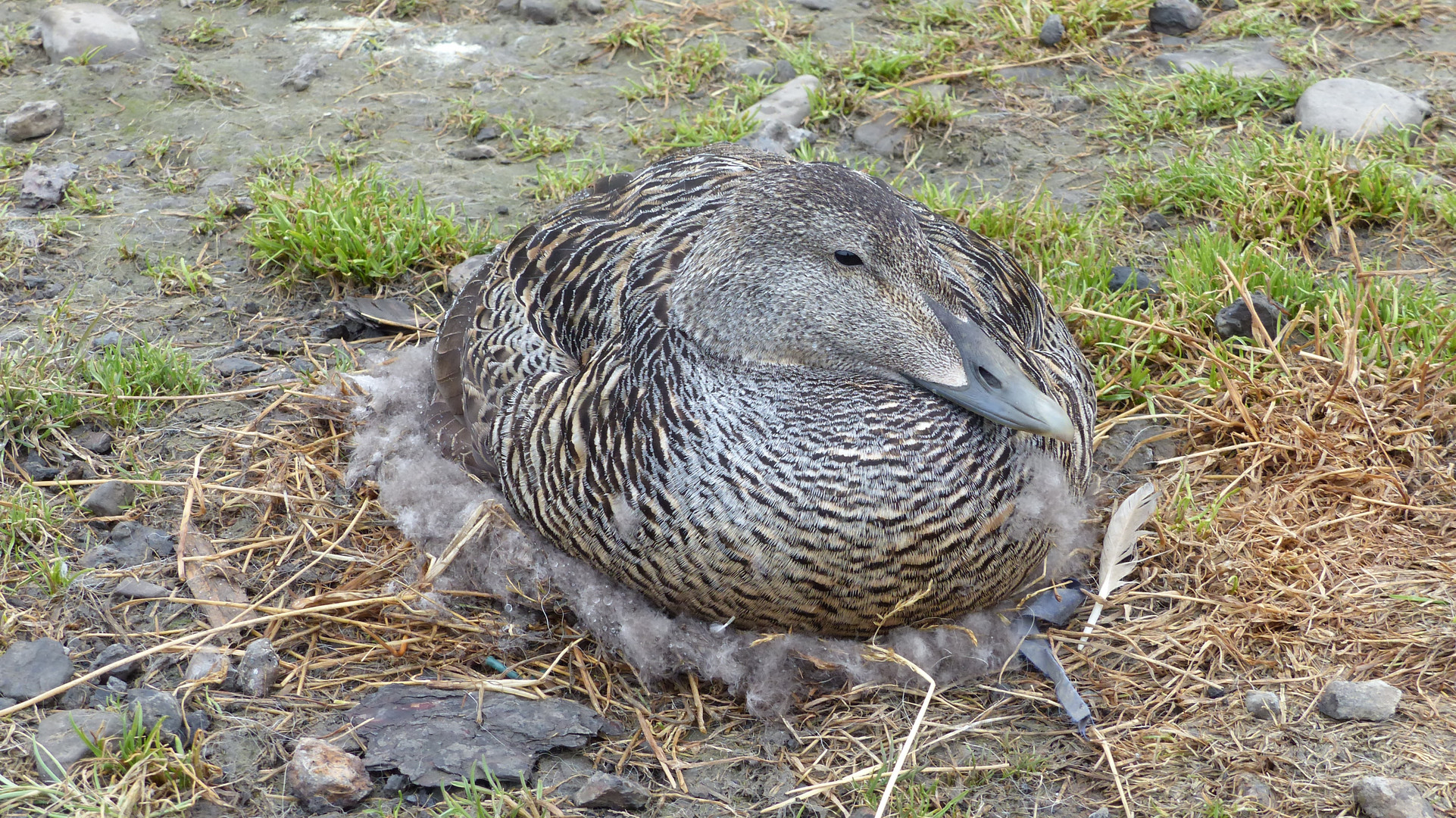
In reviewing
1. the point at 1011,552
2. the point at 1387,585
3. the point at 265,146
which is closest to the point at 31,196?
the point at 265,146

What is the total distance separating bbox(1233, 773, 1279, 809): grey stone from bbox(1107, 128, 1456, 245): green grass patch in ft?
6.90

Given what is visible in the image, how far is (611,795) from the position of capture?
251 cm

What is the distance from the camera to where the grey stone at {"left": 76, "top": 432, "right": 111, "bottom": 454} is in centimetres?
347

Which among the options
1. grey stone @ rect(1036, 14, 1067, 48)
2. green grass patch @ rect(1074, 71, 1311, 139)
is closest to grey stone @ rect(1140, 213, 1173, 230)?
green grass patch @ rect(1074, 71, 1311, 139)

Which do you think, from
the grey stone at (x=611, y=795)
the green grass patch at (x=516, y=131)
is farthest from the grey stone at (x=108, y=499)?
the green grass patch at (x=516, y=131)

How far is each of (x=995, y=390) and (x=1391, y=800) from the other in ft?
Answer: 3.47

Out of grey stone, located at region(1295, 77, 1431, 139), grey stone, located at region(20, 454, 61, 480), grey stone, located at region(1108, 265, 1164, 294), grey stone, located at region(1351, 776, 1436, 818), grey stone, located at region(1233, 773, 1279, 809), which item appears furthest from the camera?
grey stone, located at region(1295, 77, 1431, 139)

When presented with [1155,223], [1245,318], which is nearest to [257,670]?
[1245,318]

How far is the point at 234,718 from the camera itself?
2699 mm

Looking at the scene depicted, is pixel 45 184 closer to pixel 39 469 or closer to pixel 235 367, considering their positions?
pixel 235 367

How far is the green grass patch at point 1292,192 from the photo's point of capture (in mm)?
4020

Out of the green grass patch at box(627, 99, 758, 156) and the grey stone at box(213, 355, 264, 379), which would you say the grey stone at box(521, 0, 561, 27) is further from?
the grey stone at box(213, 355, 264, 379)

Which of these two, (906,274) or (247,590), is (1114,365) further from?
(247,590)

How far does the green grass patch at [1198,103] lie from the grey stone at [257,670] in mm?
3407
